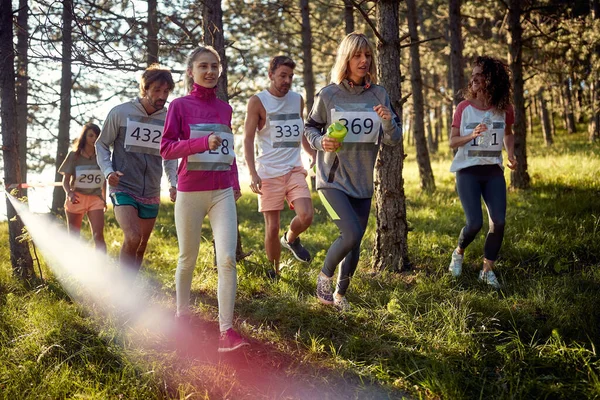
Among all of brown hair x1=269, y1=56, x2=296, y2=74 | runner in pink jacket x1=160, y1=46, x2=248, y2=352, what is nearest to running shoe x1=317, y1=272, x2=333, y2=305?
runner in pink jacket x1=160, y1=46, x2=248, y2=352

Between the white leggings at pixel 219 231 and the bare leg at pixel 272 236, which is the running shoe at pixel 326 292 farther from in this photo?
the bare leg at pixel 272 236

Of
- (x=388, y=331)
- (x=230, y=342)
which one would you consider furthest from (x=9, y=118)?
(x=388, y=331)

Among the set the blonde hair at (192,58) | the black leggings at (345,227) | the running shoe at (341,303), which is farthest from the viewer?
the running shoe at (341,303)

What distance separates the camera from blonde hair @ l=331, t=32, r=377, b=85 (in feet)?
13.3

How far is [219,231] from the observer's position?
147 inches

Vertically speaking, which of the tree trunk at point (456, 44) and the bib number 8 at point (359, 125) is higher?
the tree trunk at point (456, 44)

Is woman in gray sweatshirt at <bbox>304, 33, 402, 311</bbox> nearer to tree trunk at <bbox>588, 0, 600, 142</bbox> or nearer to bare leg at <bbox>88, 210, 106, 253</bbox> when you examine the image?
bare leg at <bbox>88, 210, 106, 253</bbox>

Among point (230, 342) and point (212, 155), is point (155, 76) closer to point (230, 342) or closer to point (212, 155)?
point (212, 155)

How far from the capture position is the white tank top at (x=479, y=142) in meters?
5.00

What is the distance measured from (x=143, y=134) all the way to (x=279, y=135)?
1375 millimetres

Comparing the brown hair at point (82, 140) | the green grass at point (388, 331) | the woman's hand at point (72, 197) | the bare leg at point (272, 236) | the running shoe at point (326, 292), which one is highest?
the brown hair at point (82, 140)

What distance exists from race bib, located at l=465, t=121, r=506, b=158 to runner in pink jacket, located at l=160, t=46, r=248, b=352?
2569 mm

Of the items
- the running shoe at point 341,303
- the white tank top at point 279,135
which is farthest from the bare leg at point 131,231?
the running shoe at point 341,303

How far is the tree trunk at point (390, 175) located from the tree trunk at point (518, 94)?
527cm
